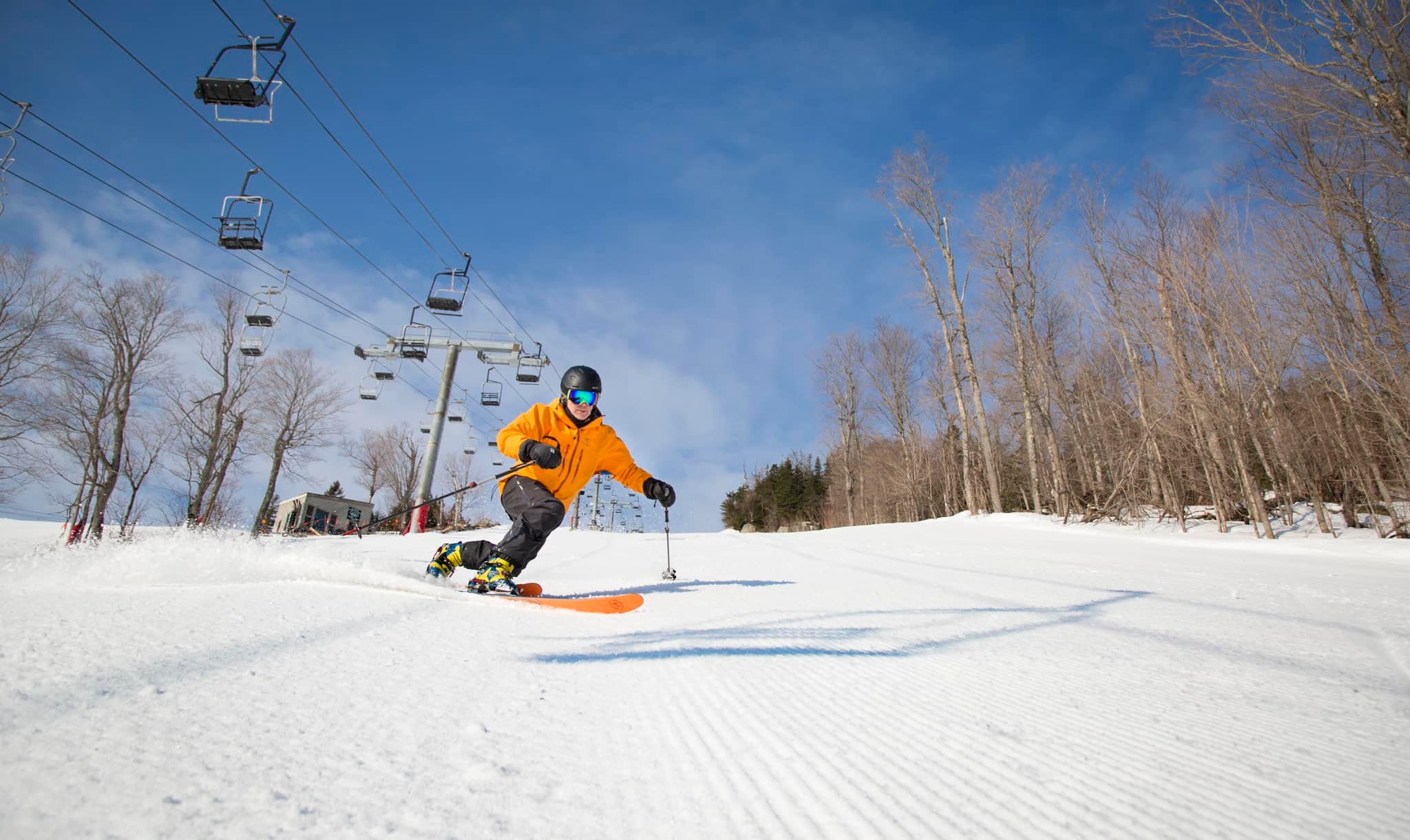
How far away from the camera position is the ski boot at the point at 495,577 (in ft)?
9.96

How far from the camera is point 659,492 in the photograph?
4328 millimetres

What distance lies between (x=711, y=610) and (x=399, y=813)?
6.44 feet

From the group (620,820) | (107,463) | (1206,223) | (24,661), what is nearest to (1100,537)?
(1206,223)

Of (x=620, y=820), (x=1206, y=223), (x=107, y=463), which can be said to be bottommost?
(x=620, y=820)

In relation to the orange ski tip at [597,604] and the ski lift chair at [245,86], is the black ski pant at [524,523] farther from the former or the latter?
the ski lift chair at [245,86]

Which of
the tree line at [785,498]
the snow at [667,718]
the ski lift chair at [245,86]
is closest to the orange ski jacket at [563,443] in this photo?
the snow at [667,718]

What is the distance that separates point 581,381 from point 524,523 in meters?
1.03

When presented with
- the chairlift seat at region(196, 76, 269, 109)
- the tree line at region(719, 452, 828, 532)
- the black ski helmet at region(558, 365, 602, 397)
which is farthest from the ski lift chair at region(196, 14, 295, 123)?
the tree line at region(719, 452, 828, 532)

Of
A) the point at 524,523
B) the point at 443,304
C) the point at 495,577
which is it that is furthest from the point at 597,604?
the point at 443,304

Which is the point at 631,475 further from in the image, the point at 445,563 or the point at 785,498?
the point at 785,498

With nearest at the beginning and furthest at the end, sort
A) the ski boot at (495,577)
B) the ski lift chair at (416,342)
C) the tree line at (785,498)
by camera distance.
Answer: the ski boot at (495,577) → the ski lift chair at (416,342) → the tree line at (785,498)

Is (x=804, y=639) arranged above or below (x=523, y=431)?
below

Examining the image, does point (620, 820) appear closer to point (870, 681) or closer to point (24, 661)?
point (870, 681)

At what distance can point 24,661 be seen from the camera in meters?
1.02
